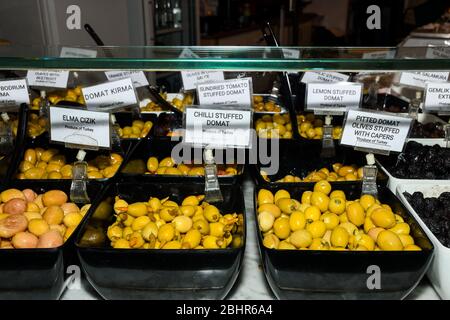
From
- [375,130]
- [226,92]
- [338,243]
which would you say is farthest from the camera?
[226,92]

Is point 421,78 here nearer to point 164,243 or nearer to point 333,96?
point 333,96

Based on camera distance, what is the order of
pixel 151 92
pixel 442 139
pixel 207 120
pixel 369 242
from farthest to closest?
pixel 151 92 → pixel 442 139 → pixel 207 120 → pixel 369 242

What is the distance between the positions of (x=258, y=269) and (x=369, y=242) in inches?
8.8

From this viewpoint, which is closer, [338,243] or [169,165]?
[338,243]

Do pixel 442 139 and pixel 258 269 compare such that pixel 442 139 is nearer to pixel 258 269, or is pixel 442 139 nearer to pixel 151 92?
pixel 258 269

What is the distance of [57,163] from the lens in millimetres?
1142

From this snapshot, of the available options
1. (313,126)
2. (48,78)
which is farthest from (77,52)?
(313,126)

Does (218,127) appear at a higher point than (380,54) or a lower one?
lower

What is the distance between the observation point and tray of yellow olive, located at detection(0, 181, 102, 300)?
71 cm

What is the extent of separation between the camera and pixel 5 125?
117 centimetres

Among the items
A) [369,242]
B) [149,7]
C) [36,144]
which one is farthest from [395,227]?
[149,7]

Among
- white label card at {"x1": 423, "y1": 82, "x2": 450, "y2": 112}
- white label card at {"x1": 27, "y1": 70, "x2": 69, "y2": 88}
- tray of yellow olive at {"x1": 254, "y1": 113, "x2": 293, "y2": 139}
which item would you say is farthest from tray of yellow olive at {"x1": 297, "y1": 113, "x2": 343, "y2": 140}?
white label card at {"x1": 27, "y1": 70, "x2": 69, "y2": 88}

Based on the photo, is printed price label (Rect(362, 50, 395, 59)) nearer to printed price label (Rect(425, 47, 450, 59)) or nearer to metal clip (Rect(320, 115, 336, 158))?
printed price label (Rect(425, 47, 450, 59))

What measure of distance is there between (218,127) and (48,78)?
0.78 metres
